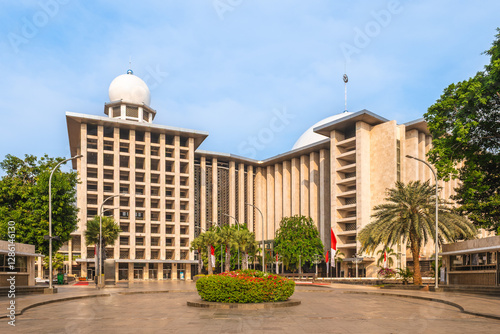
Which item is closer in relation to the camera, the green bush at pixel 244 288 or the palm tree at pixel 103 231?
the green bush at pixel 244 288

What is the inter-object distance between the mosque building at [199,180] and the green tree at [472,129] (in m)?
37.4

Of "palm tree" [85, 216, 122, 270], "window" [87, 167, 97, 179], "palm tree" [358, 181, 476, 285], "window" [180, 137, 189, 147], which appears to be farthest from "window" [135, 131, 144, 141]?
"palm tree" [358, 181, 476, 285]

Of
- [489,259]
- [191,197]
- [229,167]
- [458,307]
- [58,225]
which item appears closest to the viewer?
[458,307]

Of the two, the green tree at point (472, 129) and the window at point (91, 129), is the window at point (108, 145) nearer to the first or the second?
the window at point (91, 129)

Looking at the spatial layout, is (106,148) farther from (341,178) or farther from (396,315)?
(396,315)

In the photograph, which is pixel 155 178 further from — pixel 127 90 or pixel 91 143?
pixel 127 90

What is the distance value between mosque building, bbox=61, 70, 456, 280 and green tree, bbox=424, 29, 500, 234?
37.4 metres

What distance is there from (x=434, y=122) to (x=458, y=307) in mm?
15129


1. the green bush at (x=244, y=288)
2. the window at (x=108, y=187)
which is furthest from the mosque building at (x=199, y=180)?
the green bush at (x=244, y=288)

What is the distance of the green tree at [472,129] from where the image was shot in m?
28.0

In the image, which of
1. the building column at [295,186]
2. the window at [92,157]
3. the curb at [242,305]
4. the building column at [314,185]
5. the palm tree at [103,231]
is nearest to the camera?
the curb at [242,305]

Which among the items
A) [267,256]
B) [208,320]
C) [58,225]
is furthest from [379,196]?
[208,320]

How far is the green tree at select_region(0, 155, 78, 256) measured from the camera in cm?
3991

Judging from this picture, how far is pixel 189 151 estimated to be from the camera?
91.8 meters
